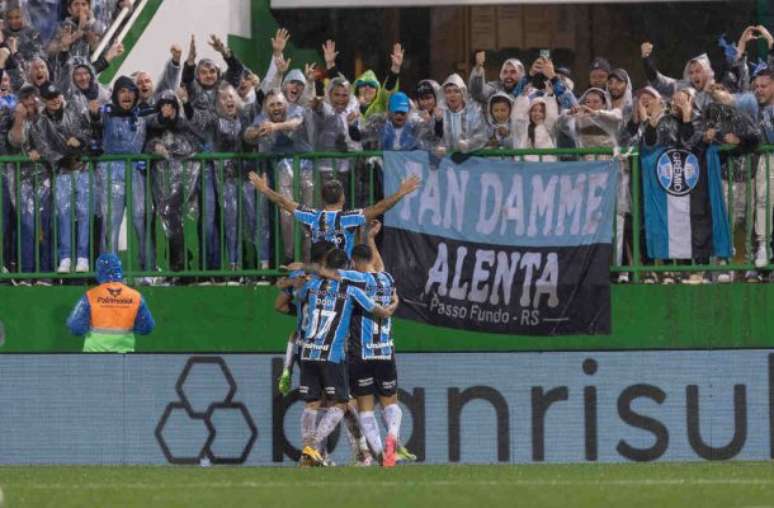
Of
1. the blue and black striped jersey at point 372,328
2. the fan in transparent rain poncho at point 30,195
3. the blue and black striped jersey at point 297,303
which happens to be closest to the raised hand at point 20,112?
the fan in transparent rain poncho at point 30,195

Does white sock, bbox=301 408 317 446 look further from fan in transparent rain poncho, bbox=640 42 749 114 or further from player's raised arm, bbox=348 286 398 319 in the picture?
fan in transparent rain poncho, bbox=640 42 749 114

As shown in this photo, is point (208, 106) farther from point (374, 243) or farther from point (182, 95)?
point (374, 243)

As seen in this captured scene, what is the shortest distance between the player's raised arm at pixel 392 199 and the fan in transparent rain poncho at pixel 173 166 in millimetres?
1840

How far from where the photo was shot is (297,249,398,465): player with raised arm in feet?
55.8

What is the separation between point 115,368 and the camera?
19.0m

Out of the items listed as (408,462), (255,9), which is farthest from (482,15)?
(408,462)

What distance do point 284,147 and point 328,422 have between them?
10.5ft

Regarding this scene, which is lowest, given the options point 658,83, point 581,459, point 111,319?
point 581,459

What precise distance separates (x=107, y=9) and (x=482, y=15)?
4749mm

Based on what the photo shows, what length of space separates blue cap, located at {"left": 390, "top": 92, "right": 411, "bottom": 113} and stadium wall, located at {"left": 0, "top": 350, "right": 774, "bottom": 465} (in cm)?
221

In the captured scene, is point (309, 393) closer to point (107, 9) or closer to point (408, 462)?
point (408, 462)

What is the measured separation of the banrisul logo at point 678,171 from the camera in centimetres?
1878

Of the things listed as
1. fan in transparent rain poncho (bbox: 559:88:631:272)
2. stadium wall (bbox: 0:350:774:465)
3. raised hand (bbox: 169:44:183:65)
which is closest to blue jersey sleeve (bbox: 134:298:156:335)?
stadium wall (bbox: 0:350:774:465)

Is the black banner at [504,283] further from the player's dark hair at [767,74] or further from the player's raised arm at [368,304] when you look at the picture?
the player's dark hair at [767,74]
